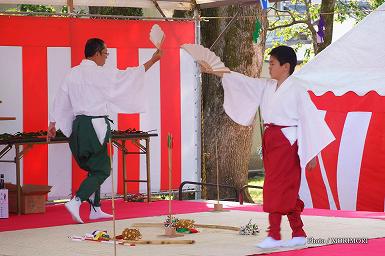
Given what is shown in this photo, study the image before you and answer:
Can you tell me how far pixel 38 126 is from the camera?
30.5 ft

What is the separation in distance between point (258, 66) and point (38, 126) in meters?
3.18

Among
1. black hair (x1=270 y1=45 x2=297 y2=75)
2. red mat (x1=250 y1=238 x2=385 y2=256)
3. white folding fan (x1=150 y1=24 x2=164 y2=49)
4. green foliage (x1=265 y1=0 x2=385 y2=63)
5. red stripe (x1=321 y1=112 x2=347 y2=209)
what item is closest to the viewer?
red mat (x1=250 y1=238 x2=385 y2=256)

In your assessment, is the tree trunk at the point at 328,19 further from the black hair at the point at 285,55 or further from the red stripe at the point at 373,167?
the black hair at the point at 285,55

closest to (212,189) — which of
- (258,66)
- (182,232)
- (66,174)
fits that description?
(258,66)

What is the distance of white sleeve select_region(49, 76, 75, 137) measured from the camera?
7945 millimetres

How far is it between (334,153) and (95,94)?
2.66 m

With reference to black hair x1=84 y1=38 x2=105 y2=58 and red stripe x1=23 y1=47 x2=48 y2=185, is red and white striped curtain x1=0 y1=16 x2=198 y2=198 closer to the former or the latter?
red stripe x1=23 y1=47 x2=48 y2=185

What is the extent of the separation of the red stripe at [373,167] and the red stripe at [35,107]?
299 cm

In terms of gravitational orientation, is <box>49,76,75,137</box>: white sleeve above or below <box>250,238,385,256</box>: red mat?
above

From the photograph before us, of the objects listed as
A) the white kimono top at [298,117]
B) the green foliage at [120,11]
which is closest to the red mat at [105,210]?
the white kimono top at [298,117]

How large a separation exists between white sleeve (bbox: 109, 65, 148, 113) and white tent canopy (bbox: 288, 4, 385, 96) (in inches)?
53.0

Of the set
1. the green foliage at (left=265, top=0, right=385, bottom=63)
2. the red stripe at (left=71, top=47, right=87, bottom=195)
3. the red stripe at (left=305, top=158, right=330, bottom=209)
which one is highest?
the green foliage at (left=265, top=0, right=385, bottom=63)

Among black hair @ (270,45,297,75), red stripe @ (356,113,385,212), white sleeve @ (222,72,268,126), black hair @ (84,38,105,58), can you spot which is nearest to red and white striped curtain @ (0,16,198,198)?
black hair @ (84,38,105,58)

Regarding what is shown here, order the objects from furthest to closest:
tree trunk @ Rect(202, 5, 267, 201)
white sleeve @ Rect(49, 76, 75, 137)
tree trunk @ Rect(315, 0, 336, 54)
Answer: tree trunk @ Rect(315, 0, 336, 54) < tree trunk @ Rect(202, 5, 267, 201) < white sleeve @ Rect(49, 76, 75, 137)
